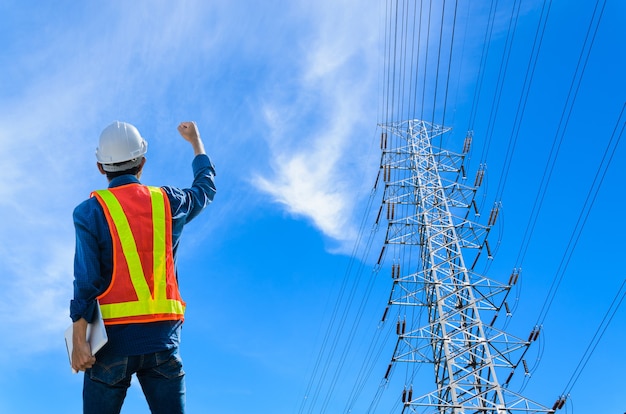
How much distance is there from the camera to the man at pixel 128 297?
2369 mm

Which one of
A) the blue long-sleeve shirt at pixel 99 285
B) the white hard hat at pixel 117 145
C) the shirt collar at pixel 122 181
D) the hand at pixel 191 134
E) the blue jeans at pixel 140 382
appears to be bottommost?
the blue jeans at pixel 140 382

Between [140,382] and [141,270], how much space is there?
1.62 feet

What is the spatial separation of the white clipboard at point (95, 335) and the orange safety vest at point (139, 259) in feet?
0.14

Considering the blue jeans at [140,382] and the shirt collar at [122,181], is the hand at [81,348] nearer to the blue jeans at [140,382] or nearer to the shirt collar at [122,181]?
the blue jeans at [140,382]

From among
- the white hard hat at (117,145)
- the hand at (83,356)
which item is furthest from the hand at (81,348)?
the white hard hat at (117,145)

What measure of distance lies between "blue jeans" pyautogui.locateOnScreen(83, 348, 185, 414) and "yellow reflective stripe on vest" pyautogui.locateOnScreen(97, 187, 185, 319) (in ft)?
0.60

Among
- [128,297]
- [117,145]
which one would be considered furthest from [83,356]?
[117,145]

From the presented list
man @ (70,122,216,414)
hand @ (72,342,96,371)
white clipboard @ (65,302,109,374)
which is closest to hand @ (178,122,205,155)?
man @ (70,122,216,414)

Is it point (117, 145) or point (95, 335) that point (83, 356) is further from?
point (117, 145)

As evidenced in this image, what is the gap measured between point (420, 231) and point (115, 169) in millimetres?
17156

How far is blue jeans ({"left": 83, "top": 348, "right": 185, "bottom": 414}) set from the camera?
2.38 meters

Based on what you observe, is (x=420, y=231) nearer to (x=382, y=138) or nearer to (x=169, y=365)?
(x=382, y=138)

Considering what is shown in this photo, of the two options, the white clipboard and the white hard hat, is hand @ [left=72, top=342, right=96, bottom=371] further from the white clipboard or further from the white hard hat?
the white hard hat

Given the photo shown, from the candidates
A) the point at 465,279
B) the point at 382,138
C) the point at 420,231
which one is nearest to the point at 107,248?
the point at 465,279
